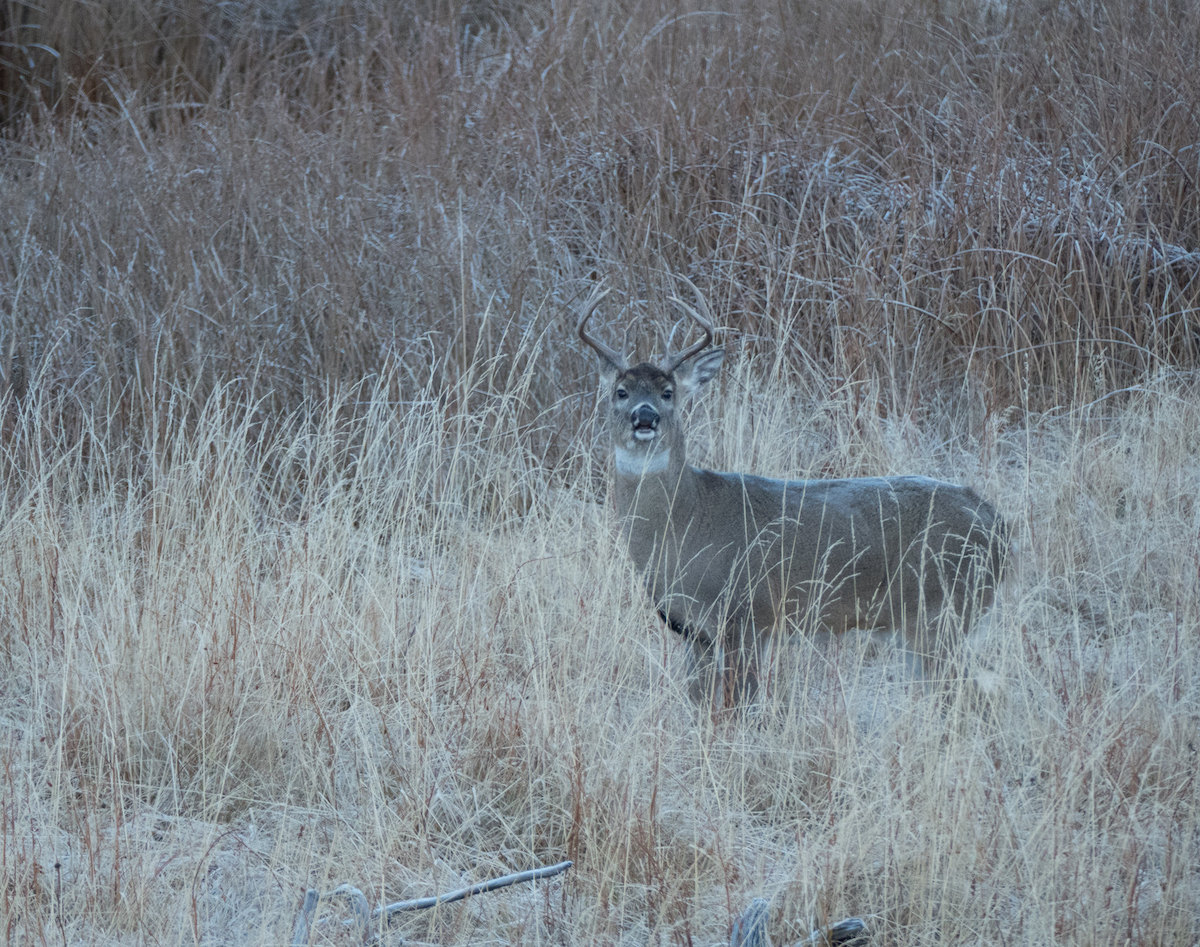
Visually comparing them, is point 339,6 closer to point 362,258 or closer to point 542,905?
point 362,258

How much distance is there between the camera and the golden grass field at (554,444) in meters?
2.90

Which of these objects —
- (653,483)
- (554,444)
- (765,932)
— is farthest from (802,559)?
(554,444)

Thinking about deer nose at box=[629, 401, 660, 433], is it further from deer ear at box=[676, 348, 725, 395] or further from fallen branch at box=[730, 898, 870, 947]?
fallen branch at box=[730, 898, 870, 947]

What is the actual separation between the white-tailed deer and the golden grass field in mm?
163

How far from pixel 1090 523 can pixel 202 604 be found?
314cm

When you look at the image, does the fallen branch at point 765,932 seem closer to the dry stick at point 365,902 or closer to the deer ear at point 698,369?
the dry stick at point 365,902

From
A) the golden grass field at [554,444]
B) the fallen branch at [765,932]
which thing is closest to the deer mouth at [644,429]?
the golden grass field at [554,444]

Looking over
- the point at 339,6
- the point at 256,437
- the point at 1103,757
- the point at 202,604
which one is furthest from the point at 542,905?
the point at 339,6

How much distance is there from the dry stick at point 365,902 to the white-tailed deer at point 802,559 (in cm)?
116

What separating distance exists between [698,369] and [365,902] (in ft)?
7.48

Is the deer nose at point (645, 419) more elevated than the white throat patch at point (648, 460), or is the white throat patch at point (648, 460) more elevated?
the deer nose at point (645, 419)

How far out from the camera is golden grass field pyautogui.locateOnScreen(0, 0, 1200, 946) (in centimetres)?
290

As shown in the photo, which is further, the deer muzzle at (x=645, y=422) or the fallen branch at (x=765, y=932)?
the deer muzzle at (x=645, y=422)

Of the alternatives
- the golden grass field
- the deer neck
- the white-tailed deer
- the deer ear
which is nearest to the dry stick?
the golden grass field
